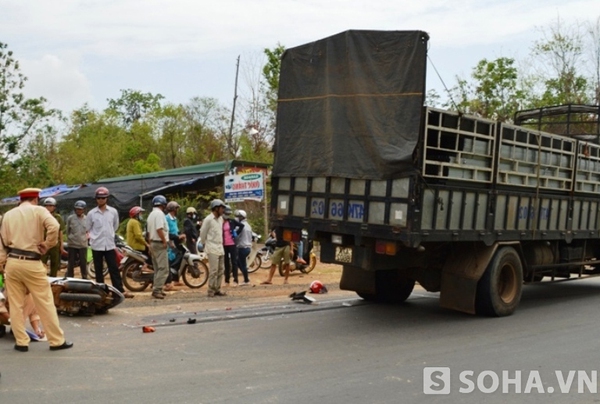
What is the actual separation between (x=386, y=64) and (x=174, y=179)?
56.0 ft

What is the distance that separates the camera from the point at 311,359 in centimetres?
743

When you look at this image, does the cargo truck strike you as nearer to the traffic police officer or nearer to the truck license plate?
the truck license plate

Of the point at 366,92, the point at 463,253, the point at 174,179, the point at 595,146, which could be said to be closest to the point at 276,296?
the point at 463,253

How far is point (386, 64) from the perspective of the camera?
29.6 feet

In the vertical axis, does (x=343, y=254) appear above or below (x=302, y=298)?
above

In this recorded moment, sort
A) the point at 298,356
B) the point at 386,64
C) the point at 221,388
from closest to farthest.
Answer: the point at 221,388 → the point at 298,356 → the point at 386,64

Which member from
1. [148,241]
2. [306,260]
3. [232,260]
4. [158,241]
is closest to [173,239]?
[148,241]

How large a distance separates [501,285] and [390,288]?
1.87 metres

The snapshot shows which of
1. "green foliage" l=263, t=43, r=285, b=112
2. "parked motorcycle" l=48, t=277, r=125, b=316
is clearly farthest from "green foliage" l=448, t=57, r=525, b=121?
"parked motorcycle" l=48, t=277, r=125, b=316

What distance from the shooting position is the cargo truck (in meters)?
8.81

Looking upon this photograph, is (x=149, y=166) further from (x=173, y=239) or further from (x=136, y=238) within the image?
(x=136, y=238)

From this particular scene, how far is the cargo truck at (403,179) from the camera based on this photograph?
8.81 metres

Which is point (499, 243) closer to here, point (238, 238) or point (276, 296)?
point (276, 296)

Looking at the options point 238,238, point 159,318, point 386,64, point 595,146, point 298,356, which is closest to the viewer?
point 298,356
